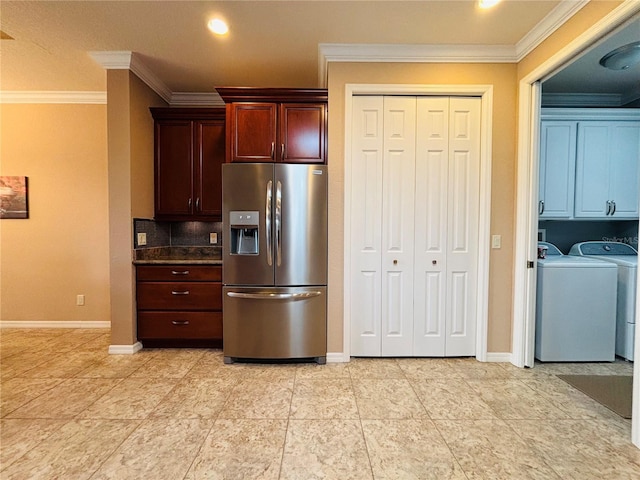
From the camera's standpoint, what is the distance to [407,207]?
273cm

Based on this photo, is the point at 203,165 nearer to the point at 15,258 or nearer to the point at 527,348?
the point at 15,258

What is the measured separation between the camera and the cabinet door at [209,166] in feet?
10.9

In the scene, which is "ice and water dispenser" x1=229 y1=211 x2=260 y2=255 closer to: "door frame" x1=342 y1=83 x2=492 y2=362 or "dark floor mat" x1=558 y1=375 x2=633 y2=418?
"door frame" x1=342 y1=83 x2=492 y2=362

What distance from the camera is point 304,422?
1889mm

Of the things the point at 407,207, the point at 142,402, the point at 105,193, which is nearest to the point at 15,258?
the point at 105,193

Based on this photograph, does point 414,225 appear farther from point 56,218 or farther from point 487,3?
point 56,218

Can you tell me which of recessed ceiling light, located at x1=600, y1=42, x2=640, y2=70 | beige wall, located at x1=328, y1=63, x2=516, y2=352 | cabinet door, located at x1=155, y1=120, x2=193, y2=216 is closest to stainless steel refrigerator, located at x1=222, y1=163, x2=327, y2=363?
beige wall, located at x1=328, y1=63, x2=516, y2=352

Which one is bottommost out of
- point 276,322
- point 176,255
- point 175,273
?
point 276,322

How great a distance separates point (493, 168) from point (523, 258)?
840 mm

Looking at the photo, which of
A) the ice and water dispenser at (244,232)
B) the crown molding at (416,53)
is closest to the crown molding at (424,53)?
the crown molding at (416,53)

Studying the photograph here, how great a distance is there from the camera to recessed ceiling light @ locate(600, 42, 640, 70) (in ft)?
7.98

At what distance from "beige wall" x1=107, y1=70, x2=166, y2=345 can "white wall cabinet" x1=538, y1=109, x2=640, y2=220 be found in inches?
165

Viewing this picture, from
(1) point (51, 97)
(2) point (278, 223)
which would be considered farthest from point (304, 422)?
(1) point (51, 97)

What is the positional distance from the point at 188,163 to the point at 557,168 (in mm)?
3985
